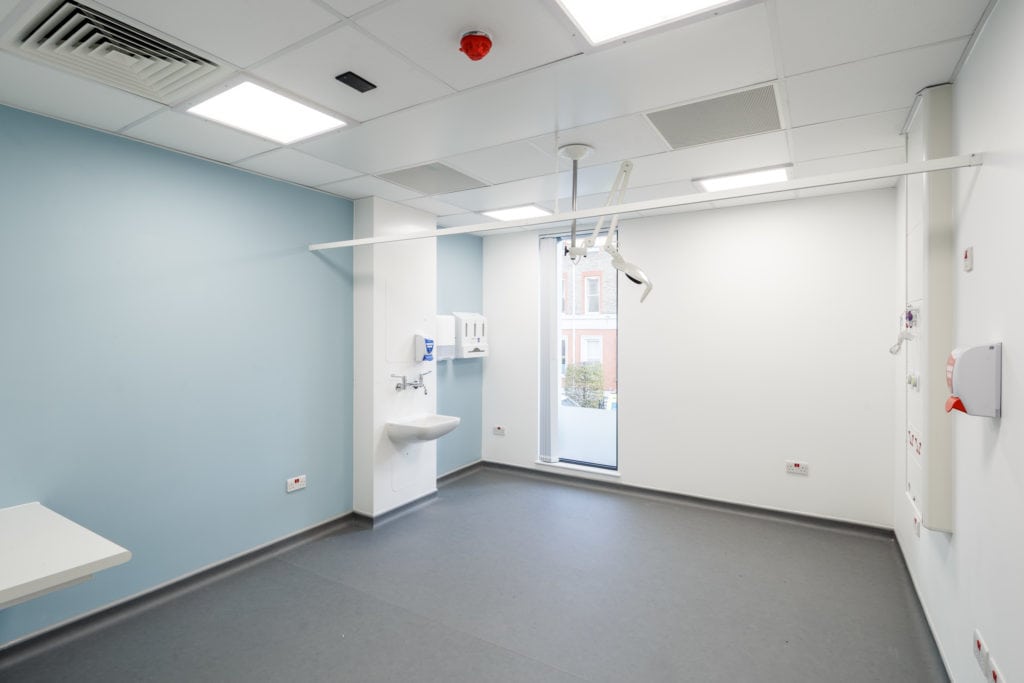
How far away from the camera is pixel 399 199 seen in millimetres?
3957

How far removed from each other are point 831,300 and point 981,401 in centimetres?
255

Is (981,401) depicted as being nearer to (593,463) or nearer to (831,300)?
(831,300)

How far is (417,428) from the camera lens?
3887mm

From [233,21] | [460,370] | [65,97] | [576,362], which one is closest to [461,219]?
[460,370]

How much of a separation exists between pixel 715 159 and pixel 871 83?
96 cm

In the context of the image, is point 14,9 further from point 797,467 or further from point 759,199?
point 797,467

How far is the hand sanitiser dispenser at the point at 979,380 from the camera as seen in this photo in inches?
60.9

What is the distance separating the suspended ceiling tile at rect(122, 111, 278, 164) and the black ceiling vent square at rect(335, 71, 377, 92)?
896mm

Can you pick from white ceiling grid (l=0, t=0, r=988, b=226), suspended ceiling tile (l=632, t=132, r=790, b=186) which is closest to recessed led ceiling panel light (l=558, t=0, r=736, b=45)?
white ceiling grid (l=0, t=0, r=988, b=226)

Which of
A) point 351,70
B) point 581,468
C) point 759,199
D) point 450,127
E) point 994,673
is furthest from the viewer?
point 581,468

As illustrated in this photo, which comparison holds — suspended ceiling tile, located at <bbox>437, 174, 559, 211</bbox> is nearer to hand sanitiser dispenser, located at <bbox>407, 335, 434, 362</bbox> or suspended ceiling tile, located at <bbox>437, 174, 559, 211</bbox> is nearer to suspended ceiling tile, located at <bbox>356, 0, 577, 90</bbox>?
hand sanitiser dispenser, located at <bbox>407, 335, 434, 362</bbox>

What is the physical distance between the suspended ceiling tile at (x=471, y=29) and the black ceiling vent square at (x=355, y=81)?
0.93 feet

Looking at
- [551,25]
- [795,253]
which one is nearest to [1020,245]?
[551,25]

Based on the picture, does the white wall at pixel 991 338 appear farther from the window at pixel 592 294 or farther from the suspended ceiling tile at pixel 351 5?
the window at pixel 592 294
